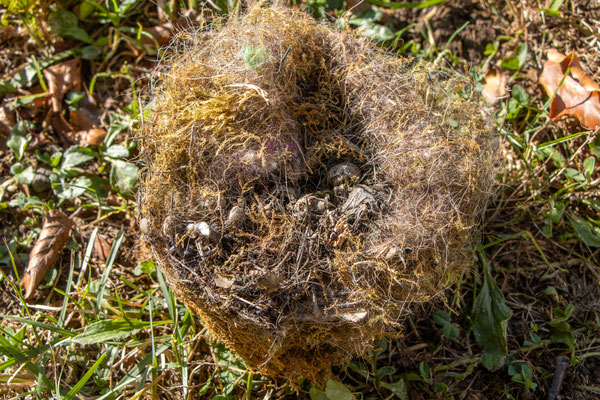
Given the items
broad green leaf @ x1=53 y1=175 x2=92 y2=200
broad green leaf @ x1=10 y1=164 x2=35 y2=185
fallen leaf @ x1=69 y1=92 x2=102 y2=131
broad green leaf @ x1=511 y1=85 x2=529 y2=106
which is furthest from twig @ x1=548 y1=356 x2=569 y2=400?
broad green leaf @ x1=10 y1=164 x2=35 y2=185

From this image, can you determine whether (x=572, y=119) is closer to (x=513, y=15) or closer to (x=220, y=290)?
(x=513, y=15)

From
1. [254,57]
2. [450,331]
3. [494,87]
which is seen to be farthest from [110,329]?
[494,87]

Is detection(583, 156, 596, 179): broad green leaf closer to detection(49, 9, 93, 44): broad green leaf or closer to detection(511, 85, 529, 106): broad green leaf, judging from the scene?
detection(511, 85, 529, 106): broad green leaf

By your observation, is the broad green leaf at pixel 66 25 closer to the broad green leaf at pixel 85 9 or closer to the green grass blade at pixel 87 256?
the broad green leaf at pixel 85 9

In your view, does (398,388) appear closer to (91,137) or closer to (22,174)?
(91,137)

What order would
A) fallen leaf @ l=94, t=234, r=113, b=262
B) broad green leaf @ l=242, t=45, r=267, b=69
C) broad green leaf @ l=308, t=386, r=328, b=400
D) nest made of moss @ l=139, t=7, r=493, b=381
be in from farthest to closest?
fallen leaf @ l=94, t=234, r=113, b=262
broad green leaf @ l=308, t=386, r=328, b=400
broad green leaf @ l=242, t=45, r=267, b=69
nest made of moss @ l=139, t=7, r=493, b=381

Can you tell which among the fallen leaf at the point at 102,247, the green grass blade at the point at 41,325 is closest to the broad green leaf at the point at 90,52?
the fallen leaf at the point at 102,247
